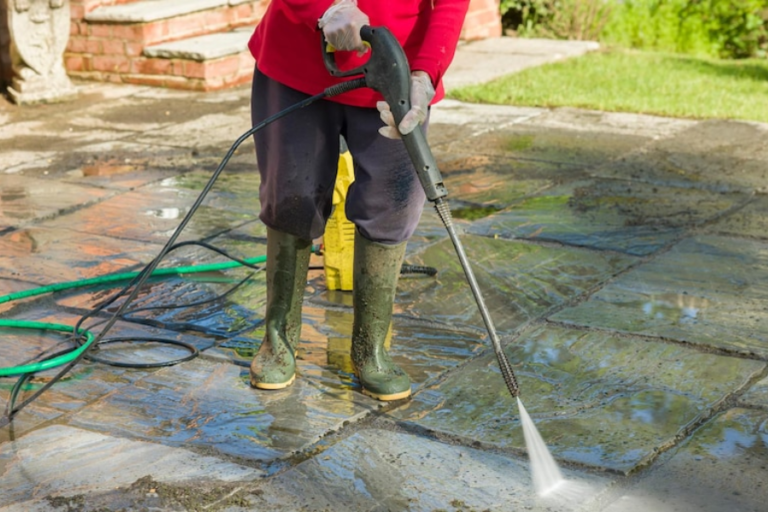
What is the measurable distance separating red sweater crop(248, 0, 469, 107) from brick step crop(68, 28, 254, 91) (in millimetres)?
5041

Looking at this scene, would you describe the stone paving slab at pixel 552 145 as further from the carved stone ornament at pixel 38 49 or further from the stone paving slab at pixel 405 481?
the stone paving slab at pixel 405 481

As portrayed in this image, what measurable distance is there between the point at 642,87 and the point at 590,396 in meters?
5.02

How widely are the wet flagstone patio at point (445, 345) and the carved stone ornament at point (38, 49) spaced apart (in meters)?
1.39

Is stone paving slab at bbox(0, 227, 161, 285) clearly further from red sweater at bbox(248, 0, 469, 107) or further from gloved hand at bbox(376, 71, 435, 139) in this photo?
gloved hand at bbox(376, 71, 435, 139)

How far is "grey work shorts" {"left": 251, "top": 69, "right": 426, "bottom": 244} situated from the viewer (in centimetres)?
309

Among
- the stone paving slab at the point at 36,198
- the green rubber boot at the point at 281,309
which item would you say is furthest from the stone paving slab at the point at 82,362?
the stone paving slab at the point at 36,198

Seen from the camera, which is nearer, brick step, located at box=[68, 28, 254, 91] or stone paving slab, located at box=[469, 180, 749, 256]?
stone paving slab, located at box=[469, 180, 749, 256]

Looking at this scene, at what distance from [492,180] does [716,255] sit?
148cm

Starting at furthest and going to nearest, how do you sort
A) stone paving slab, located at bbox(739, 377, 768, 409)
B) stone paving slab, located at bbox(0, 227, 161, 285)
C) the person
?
stone paving slab, located at bbox(0, 227, 161, 285)
stone paving slab, located at bbox(739, 377, 768, 409)
the person

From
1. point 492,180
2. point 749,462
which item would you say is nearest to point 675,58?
point 492,180

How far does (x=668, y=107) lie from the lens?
7219mm

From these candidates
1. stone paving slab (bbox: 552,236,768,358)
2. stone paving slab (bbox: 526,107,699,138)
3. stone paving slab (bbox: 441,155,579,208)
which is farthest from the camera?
stone paving slab (bbox: 526,107,699,138)

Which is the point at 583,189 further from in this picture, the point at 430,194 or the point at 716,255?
the point at 430,194

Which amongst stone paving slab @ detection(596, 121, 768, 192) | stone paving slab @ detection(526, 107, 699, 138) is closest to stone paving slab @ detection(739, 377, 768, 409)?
stone paving slab @ detection(596, 121, 768, 192)
